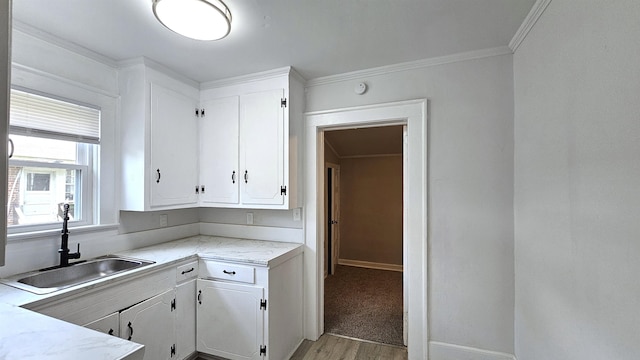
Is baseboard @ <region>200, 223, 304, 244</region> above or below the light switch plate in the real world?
below

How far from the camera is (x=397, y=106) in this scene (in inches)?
89.6

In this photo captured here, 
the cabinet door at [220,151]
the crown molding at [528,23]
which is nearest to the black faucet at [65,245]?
the cabinet door at [220,151]

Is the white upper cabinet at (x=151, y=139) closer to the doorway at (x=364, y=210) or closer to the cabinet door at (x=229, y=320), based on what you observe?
the cabinet door at (x=229, y=320)

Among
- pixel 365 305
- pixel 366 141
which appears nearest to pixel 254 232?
pixel 365 305

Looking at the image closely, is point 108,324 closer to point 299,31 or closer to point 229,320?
point 229,320

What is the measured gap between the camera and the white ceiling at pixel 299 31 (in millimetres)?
1531

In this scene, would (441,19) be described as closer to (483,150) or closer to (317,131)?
(483,150)

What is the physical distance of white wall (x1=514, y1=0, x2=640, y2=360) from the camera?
0.94 m

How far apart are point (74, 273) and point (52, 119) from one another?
108cm

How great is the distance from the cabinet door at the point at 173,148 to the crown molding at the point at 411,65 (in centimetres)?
121

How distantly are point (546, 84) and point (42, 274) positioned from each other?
3222 millimetres

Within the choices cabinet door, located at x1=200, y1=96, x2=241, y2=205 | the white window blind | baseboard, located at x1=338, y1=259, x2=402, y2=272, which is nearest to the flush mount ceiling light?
cabinet door, located at x1=200, y1=96, x2=241, y2=205

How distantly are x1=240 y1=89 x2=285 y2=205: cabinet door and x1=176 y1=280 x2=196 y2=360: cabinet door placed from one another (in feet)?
2.77

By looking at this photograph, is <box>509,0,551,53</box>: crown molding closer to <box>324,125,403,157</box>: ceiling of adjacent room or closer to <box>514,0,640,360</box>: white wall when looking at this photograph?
<box>514,0,640,360</box>: white wall
